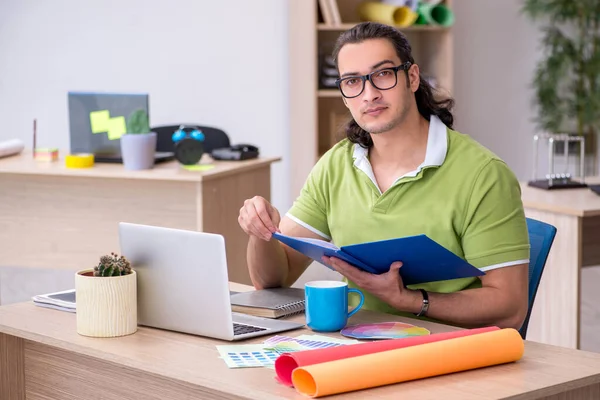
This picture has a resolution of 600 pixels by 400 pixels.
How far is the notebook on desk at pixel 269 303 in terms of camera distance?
1928 mm

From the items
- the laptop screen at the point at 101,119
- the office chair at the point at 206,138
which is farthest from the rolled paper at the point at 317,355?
the office chair at the point at 206,138

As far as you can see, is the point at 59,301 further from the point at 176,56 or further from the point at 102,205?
the point at 176,56

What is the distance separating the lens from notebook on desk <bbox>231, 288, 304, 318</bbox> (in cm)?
193

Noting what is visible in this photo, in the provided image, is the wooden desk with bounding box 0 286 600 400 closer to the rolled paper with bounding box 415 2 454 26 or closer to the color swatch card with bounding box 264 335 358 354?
the color swatch card with bounding box 264 335 358 354

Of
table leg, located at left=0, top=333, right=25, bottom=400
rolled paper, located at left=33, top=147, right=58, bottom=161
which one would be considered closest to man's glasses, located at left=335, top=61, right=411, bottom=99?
table leg, located at left=0, top=333, right=25, bottom=400

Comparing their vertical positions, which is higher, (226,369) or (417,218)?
(417,218)

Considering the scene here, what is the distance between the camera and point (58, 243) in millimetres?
3803

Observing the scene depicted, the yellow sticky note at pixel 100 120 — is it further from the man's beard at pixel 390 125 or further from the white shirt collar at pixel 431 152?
the man's beard at pixel 390 125

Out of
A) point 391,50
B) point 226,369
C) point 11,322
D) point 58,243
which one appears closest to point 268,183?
point 58,243

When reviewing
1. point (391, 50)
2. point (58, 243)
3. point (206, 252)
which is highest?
point (391, 50)

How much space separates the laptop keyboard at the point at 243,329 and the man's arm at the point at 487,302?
30 cm

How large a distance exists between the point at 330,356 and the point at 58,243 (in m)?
2.54

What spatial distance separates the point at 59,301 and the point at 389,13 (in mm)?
3486

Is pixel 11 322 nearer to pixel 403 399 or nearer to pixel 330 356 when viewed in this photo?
pixel 330 356
